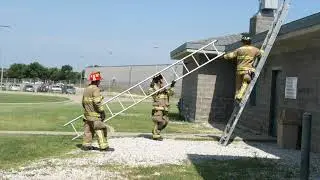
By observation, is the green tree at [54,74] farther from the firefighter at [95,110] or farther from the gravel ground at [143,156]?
the firefighter at [95,110]

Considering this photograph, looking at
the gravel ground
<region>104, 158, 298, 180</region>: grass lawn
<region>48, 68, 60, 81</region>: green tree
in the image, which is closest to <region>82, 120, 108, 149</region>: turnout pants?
the gravel ground

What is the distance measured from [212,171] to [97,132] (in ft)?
11.1

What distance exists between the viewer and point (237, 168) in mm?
10484

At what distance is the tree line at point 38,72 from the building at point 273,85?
360 ft

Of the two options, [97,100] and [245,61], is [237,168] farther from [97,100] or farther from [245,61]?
[245,61]

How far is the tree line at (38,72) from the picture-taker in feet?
442

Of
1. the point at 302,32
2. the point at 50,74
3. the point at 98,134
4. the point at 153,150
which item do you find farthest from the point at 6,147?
the point at 50,74

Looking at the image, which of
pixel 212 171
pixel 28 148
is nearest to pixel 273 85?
pixel 28 148

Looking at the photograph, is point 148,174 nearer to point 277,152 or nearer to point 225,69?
point 277,152

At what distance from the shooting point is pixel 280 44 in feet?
52.1

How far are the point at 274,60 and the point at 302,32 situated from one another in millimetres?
4805

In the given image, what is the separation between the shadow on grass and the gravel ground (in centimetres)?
21

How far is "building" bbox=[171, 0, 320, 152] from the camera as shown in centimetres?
1368

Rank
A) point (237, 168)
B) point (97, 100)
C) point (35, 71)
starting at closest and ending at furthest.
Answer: point (237, 168)
point (97, 100)
point (35, 71)
